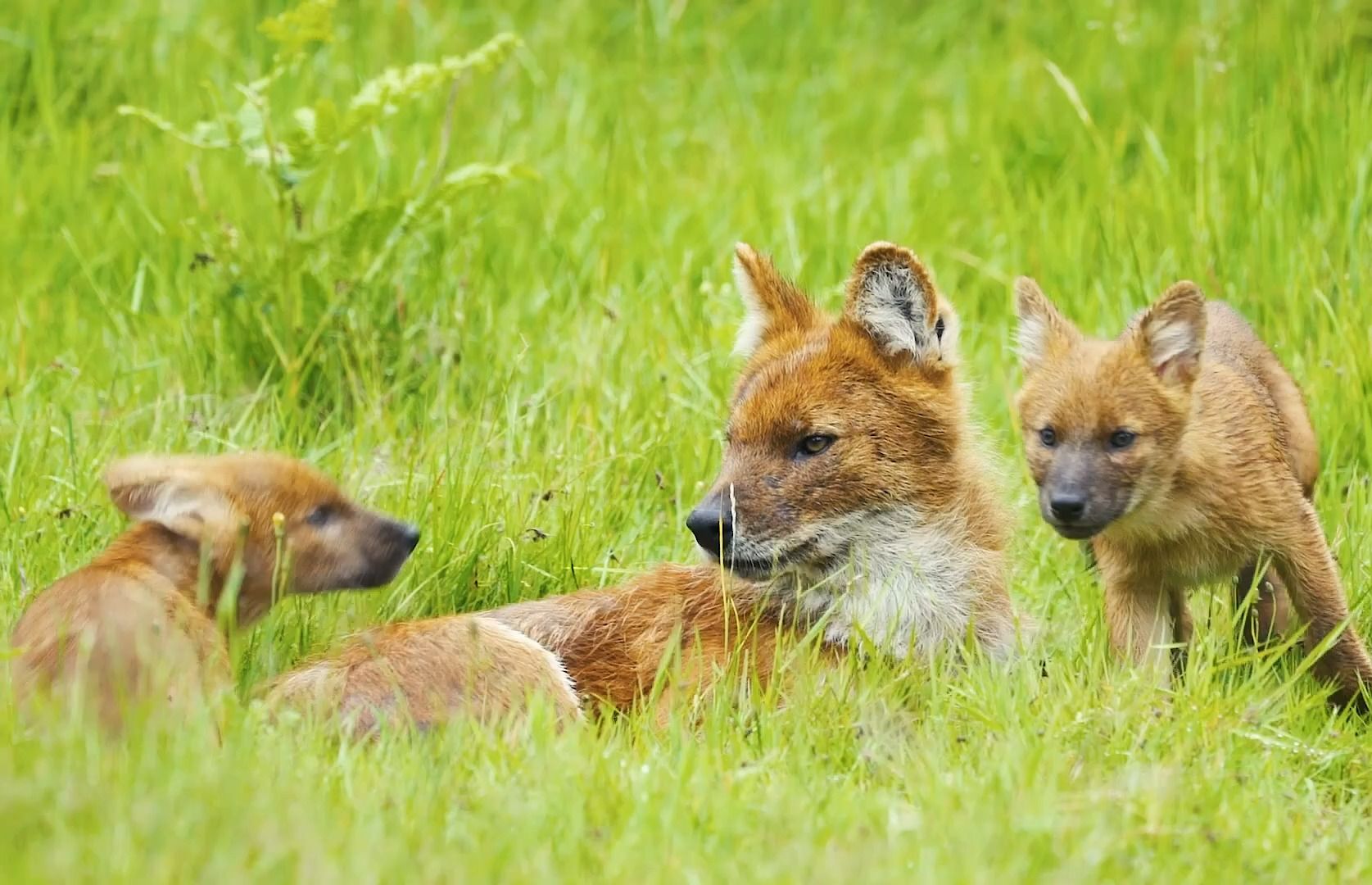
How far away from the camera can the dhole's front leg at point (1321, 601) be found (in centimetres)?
560

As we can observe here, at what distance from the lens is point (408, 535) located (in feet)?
17.9

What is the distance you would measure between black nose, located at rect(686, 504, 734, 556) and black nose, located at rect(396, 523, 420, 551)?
828 millimetres

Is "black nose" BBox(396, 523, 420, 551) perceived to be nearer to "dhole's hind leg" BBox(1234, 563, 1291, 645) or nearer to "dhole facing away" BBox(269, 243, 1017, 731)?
"dhole facing away" BBox(269, 243, 1017, 731)

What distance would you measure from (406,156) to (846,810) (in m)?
5.40

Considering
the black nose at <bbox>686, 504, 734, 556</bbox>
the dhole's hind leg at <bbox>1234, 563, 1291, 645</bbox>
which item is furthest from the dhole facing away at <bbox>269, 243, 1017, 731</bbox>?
the dhole's hind leg at <bbox>1234, 563, 1291, 645</bbox>

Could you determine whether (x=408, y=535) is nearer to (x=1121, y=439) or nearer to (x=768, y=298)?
(x=768, y=298)

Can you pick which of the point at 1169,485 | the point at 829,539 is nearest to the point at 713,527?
the point at 829,539

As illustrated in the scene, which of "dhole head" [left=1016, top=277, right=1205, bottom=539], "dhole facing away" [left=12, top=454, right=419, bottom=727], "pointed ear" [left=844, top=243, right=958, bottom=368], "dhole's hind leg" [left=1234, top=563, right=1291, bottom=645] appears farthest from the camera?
"dhole's hind leg" [left=1234, top=563, right=1291, bottom=645]

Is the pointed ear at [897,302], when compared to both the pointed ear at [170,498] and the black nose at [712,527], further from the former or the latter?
the pointed ear at [170,498]

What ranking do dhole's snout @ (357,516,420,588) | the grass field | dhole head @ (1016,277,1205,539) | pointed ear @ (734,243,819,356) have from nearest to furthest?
the grass field, dhole's snout @ (357,516,420,588), dhole head @ (1016,277,1205,539), pointed ear @ (734,243,819,356)

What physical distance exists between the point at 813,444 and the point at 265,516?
1.66 metres

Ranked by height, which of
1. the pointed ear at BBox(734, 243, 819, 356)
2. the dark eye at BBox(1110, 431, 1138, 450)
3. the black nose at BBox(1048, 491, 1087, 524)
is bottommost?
the black nose at BBox(1048, 491, 1087, 524)

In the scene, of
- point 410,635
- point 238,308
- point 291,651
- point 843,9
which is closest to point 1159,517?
point 410,635

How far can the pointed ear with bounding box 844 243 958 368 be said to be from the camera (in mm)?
5641
